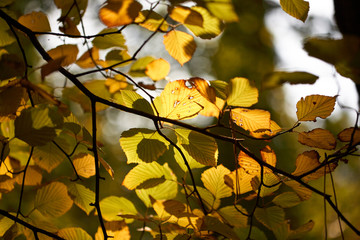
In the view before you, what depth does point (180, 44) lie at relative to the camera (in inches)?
26.8

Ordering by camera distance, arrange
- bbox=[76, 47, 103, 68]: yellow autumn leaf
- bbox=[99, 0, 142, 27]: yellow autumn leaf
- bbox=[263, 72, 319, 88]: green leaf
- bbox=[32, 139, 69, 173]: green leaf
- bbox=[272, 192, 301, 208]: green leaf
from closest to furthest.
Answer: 1. bbox=[263, 72, 319, 88]: green leaf
2. bbox=[99, 0, 142, 27]: yellow autumn leaf
3. bbox=[272, 192, 301, 208]: green leaf
4. bbox=[32, 139, 69, 173]: green leaf
5. bbox=[76, 47, 103, 68]: yellow autumn leaf

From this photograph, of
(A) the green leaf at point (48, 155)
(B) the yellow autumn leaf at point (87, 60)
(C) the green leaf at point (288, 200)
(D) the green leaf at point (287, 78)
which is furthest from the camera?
(B) the yellow autumn leaf at point (87, 60)

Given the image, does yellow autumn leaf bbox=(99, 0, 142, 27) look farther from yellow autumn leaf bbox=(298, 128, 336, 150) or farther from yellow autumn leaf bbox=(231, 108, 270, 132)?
yellow autumn leaf bbox=(298, 128, 336, 150)

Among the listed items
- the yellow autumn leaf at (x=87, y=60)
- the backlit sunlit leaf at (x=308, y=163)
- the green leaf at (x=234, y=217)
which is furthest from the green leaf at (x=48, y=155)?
the backlit sunlit leaf at (x=308, y=163)

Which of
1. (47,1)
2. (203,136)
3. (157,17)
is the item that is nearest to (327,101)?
(203,136)

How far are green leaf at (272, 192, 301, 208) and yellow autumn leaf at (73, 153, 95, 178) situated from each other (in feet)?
1.30

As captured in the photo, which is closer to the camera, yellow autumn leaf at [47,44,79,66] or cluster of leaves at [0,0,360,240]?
cluster of leaves at [0,0,360,240]

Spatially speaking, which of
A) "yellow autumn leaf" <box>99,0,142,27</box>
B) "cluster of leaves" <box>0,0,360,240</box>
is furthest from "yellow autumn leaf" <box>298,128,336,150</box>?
"yellow autumn leaf" <box>99,0,142,27</box>

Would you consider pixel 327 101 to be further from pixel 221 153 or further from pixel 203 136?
pixel 221 153

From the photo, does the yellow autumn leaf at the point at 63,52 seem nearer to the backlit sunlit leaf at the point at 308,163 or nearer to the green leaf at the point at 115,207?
the green leaf at the point at 115,207

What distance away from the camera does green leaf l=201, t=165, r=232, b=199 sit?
25.0 inches

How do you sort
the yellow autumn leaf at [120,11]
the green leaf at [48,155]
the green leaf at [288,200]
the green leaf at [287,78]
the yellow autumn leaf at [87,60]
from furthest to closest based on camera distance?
the yellow autumn leaf at [87,60]
the green leaf at [48,155]
the green leaf at [288,200]
the yellow autumn leaf at [120,11]
the green leaf at [287,78]

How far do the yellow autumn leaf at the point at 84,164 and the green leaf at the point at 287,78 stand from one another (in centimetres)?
45

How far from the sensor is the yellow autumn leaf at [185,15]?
49 cm
